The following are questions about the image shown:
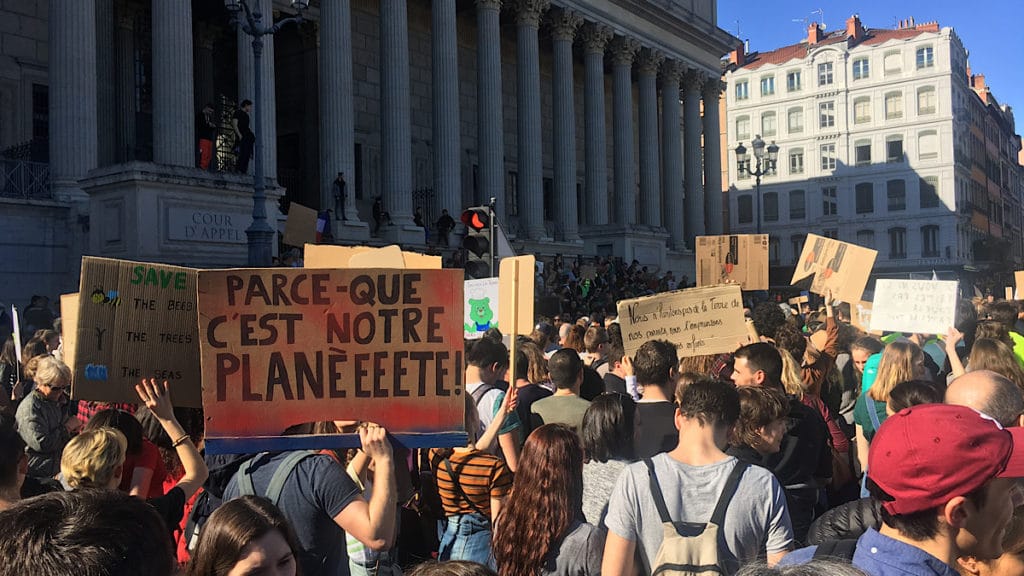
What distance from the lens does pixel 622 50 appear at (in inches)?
1529

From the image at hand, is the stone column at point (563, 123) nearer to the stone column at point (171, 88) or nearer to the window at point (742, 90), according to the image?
the stone column at point (171, 88)

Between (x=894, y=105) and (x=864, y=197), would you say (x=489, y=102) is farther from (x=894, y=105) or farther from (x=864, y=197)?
(x=894, y=105)

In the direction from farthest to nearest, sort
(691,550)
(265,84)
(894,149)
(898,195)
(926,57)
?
1. (894,149)
2. (898,195)
3. (926,57)
4. (265,84)
5. (691,550)

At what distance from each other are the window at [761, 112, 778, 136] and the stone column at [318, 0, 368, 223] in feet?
166

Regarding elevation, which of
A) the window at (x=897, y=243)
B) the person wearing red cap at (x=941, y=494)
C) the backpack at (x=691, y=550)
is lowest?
the backpack at (x=691, y=550)

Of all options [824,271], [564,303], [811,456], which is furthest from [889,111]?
[811,456]

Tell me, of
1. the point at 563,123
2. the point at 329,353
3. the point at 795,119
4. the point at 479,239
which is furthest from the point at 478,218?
the point at 795,119

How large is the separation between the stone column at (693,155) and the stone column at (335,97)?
75.2 feet

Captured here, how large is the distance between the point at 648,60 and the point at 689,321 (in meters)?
35.5

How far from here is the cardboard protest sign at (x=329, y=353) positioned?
3627 millimetres

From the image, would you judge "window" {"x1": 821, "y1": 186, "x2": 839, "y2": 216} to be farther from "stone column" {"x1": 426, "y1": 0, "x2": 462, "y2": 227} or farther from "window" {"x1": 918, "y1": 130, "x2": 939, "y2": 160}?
"stone column" {"x1": 426, "y1": 0, "x2": 462, "y2": 227}

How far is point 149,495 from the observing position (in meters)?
4.33

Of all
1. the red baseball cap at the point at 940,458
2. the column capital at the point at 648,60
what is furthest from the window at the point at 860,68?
the red baseball cap at the point at 940,458

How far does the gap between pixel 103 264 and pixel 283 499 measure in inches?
66.3
